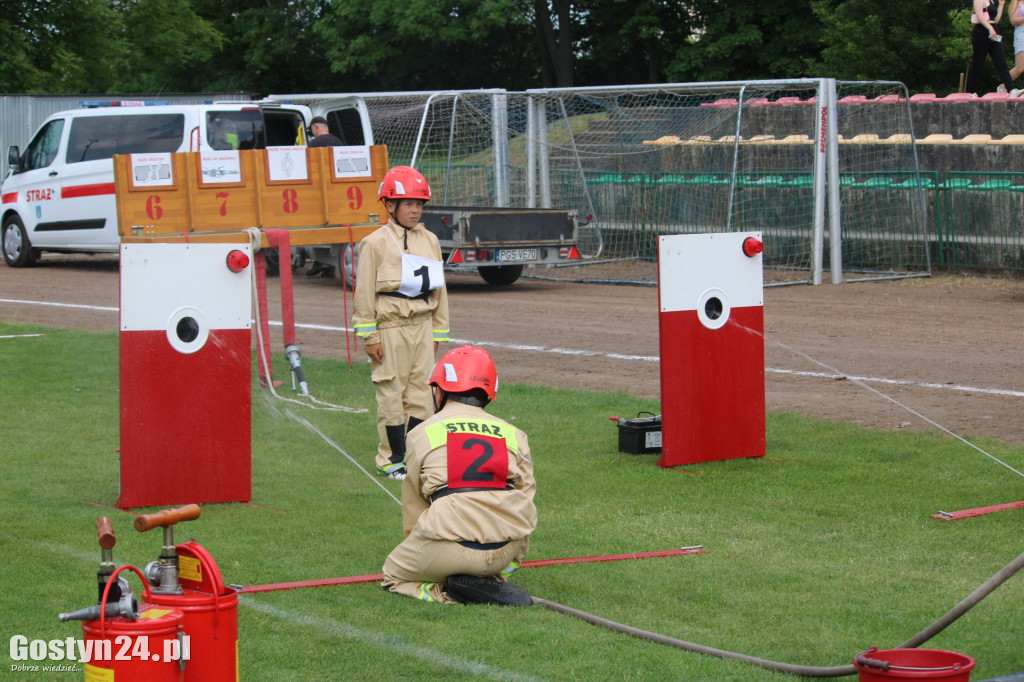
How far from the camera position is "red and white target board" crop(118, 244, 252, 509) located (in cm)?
716

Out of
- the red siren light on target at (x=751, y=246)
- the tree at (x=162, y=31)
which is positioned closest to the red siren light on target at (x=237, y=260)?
the red siren light on target at (x=751, y=246)

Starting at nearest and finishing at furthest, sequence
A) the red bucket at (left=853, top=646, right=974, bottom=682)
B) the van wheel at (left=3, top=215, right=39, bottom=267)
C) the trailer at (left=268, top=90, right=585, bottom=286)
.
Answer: the red bucket at (left=853, top=646, right=974, bottom=682) < the trailer at (left=268, top=90, right=585, bottom=286) < the van wheel at (left=3, top=215, right=39, bottom=267)

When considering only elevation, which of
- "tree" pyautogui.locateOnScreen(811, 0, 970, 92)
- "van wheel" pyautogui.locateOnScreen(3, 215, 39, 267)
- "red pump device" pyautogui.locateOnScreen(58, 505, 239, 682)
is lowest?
"red pump device" pyautogui.locateOnScreen(58, 505, 239, 682)

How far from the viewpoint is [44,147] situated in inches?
838

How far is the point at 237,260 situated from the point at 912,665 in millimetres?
4447

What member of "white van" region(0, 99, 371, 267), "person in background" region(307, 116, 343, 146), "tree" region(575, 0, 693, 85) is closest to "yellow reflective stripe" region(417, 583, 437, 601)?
"person in background" region(307, 116, 343, 146)

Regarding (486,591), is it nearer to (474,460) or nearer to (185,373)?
(474,460)

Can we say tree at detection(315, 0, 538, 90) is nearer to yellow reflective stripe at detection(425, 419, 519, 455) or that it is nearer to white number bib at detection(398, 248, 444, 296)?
white number bib at detection(398, 248, 444, 296)

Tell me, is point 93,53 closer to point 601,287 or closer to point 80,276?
point 80,276

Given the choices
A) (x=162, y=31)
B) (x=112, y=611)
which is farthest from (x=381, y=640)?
(x=162, y=31)

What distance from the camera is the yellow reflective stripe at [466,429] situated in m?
5.54

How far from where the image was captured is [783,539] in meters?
6.55

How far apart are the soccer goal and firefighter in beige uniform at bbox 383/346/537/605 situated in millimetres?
13907

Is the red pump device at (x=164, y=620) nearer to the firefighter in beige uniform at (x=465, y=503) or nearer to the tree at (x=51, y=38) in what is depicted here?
the firefighter in beige uniform at (x=465, y=503)
